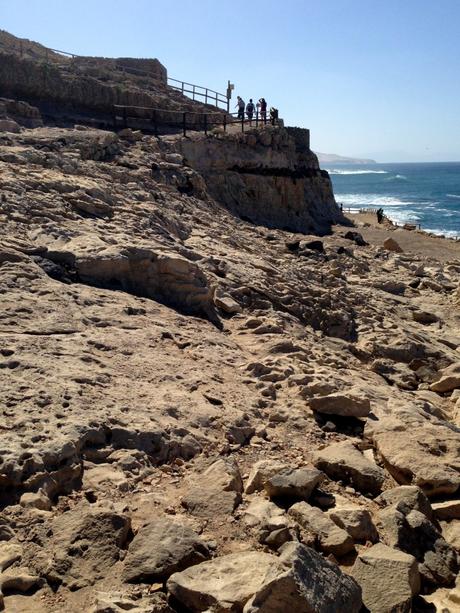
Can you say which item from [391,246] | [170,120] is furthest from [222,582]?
[170,120]

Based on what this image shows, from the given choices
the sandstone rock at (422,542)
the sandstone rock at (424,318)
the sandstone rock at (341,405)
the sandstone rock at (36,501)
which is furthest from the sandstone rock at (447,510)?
the sandstone rock at (424,318)

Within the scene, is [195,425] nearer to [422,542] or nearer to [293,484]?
[293,484]

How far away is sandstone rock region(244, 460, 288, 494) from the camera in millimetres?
4562

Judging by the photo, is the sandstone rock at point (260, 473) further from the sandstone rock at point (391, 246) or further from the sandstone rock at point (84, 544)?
the sandstone rock at point (391, 246)

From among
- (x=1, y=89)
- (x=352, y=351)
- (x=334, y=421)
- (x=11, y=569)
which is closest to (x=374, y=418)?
(x=334, y=421)

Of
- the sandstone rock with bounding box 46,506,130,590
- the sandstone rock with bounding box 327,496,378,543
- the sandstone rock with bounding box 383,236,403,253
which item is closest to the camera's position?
the sandstone rock with bounding box 46,506,130,590

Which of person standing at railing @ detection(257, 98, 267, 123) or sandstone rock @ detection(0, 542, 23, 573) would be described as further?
person standing at railing @ detection(257, 98, 267, 123)

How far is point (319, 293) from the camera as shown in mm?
10602

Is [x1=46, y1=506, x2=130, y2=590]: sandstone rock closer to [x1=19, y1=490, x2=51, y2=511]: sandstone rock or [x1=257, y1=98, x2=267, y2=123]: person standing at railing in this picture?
[x1=19, y1=490, x2=51, y2=511]: sandstone rock

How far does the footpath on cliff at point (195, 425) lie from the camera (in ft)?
11.3

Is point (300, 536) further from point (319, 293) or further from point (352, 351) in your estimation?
point (319, 293)

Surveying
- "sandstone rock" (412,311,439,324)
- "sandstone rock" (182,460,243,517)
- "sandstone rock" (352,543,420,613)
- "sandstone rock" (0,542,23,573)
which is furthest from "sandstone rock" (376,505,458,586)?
"sandstone rock" (412,311,439,324)

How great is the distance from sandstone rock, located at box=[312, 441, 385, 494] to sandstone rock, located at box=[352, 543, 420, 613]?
1.08 meters

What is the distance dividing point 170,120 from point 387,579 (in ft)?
76.8
